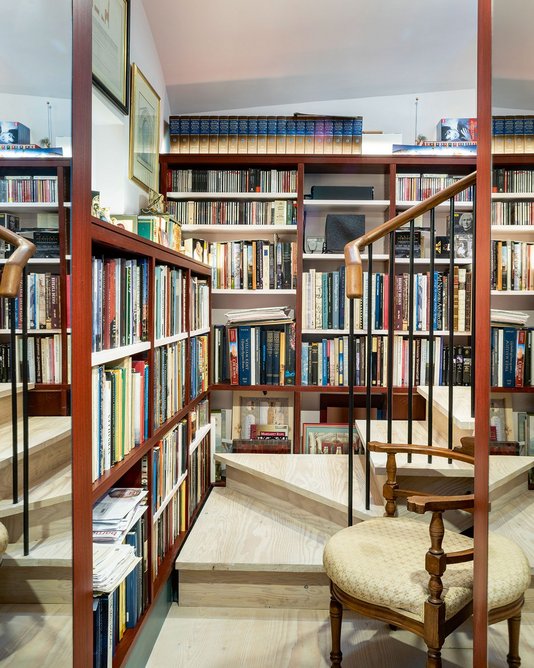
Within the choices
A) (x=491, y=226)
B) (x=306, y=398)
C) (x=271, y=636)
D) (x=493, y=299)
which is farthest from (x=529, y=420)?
(x=306, y=398)

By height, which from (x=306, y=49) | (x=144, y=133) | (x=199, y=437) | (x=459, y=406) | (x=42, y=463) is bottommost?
(x=199, y=437)

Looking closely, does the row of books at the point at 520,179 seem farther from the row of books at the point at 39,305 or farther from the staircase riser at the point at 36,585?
the staircase riser at the point at 36,585

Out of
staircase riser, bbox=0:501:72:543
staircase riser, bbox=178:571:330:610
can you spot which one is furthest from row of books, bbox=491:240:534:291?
staircase riser, bbox=178:571:330:610

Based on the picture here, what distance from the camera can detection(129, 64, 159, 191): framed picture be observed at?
8.00 ft

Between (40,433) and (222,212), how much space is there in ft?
7.98

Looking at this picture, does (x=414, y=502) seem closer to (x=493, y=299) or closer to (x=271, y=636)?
(x=493, y=299)

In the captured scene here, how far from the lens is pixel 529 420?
59 cm

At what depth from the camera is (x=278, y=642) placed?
184cm

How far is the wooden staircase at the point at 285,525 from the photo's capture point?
1.97 meters

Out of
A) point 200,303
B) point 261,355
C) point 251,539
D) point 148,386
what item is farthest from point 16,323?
point 261,355

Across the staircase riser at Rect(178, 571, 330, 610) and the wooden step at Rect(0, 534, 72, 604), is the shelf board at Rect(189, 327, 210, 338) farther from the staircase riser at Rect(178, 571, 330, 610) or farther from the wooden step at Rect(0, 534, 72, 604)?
the wooden step at Rect(0, 534, 72, 604)

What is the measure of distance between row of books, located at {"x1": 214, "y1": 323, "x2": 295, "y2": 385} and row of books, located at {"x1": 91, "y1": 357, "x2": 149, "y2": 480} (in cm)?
136

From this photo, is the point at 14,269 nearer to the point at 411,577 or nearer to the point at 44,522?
the point at 44,522

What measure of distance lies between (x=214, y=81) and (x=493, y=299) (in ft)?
8.90
